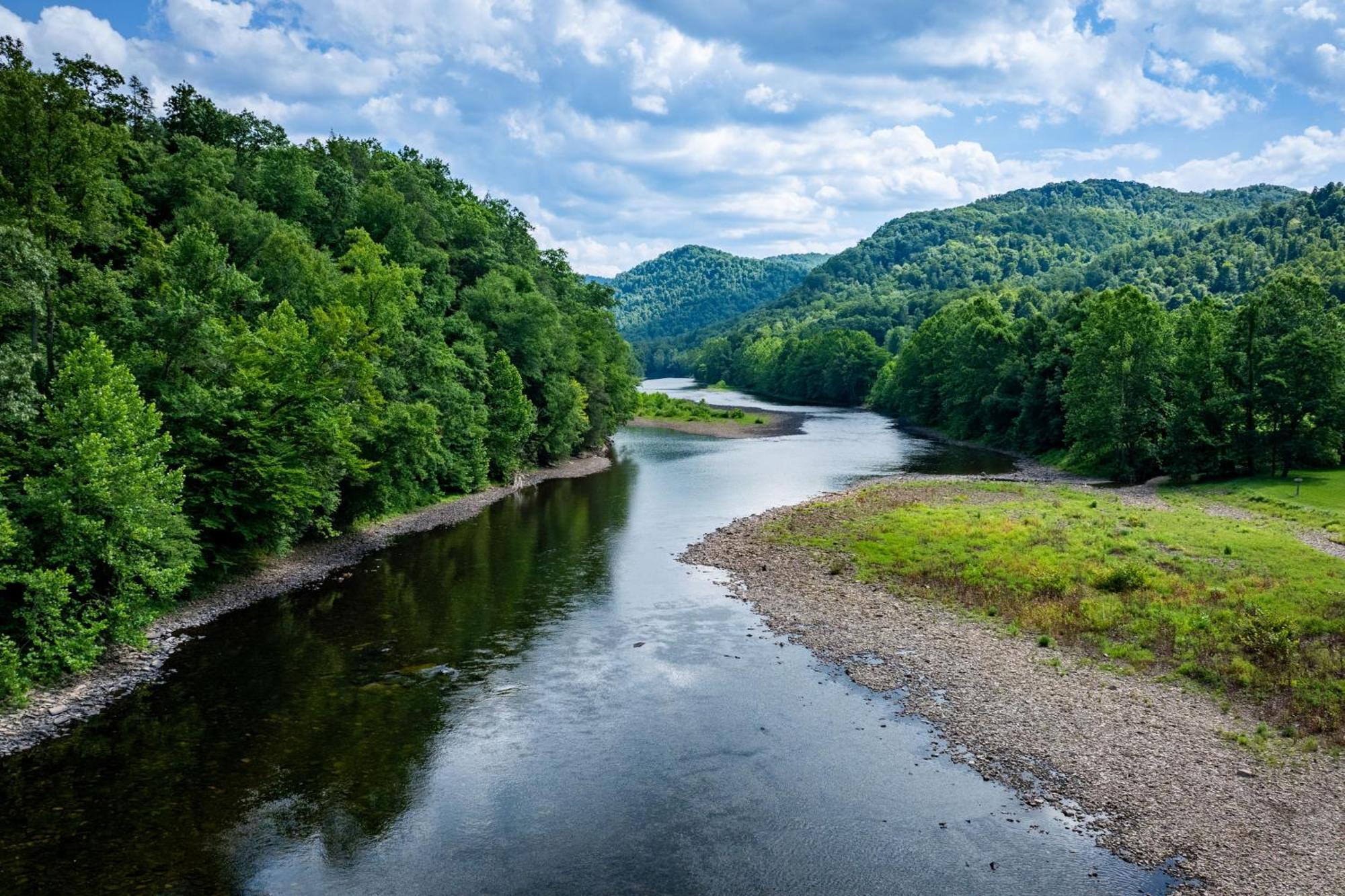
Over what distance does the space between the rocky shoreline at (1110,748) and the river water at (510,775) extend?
1.16 meters

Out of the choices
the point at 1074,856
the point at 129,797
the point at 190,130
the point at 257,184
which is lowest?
the point at 1074,856

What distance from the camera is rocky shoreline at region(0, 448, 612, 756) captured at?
22.3 m

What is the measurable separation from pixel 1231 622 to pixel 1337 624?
8.99 ft

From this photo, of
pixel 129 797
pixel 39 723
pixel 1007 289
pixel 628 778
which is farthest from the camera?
pixel 1007 289

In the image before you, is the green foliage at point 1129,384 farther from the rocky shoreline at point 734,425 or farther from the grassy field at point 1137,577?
the rocky shoreline at point 734,425

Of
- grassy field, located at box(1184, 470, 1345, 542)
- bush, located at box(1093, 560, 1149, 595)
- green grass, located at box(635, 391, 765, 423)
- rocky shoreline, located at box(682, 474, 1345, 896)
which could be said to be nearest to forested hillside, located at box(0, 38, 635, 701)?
rocky shoreline, located at box(682, 474, 1345, 896)

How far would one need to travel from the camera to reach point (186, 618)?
30953 millimetres

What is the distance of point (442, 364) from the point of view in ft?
179

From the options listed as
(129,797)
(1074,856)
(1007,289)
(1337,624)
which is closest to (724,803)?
(1074,856)

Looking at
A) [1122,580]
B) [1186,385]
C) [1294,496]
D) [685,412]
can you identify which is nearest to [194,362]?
[1122,580]

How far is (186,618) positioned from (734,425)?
94331 millimetres

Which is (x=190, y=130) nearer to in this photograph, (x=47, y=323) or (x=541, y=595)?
(x=47, y=323)

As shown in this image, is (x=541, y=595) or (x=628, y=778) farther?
(x=541, y=595)

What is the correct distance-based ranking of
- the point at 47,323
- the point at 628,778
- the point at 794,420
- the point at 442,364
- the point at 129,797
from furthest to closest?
the point at 794,420 < the point at 442,364 < the point at 47,323 < the point at 628,778 < the point at 129,797
